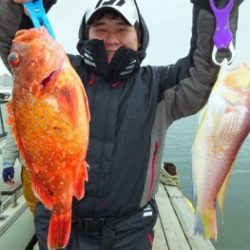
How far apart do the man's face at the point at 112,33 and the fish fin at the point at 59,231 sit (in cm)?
103

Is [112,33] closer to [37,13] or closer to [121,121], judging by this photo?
[121,121]

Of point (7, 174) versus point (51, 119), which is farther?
point (7, 174)

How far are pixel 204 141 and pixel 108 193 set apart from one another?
797 millimetres

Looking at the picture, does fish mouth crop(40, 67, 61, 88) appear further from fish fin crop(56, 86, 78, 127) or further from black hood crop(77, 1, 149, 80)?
black hood crop(77, 1, 149, 80)

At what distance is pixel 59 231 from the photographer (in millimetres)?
1658

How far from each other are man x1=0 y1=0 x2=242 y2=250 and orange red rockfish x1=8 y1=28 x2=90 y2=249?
0.61 metres

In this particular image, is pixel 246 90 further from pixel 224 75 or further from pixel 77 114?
pixel 77 114

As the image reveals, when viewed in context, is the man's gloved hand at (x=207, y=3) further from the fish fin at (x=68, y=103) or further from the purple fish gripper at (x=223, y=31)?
the fish fin at (x=68, y=103)

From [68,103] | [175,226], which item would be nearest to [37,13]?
[68,103]

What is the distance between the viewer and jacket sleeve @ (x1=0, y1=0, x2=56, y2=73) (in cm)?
204

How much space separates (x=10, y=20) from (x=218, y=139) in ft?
4.03

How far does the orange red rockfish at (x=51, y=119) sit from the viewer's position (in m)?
1.61

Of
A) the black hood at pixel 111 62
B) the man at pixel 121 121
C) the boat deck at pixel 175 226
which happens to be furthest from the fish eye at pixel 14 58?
the boat deck at pixel 175 226

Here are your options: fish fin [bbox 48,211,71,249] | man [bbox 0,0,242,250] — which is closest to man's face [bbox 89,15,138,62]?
man [bbox 0,0,242,250]
